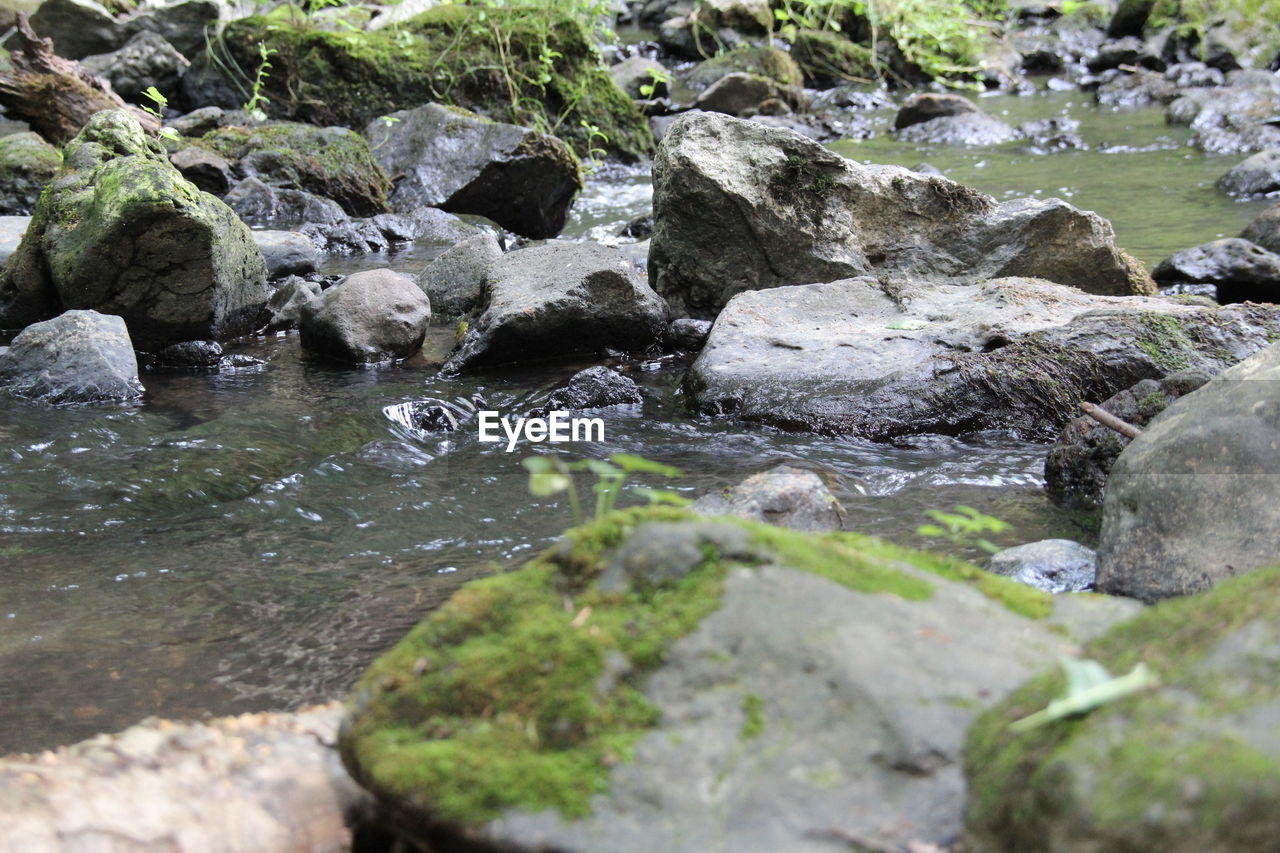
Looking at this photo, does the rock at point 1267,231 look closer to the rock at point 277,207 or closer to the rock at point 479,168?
the rock at point 479,168

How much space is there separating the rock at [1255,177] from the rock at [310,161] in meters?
8.47

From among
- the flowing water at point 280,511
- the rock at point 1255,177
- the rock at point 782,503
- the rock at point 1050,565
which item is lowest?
the flowing water at point 280,511

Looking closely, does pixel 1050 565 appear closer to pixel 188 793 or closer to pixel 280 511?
pixel 188 793

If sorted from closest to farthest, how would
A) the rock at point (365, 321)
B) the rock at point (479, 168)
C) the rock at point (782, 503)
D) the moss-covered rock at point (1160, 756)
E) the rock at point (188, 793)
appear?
the moss-covered rock at point (1160, 756)
the rock at point (188, 793)
the rock at point (782, 503)
the rock at point (365, 321)
the rock at point (479, 168)

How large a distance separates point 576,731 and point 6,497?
3801 mm

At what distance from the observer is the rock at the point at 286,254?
336 inches

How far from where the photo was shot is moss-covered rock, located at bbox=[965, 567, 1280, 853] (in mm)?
1348

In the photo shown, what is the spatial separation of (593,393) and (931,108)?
1098cm

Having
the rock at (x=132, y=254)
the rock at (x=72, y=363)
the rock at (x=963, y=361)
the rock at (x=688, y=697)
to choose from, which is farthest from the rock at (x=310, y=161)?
the rock at (x=688, y=697)

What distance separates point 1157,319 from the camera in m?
5.57

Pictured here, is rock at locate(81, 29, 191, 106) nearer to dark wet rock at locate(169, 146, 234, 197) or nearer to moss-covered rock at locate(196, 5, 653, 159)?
moss-covered rock at locate(196, 5, 653, 159)

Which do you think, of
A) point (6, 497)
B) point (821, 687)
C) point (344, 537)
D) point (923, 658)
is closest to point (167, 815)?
point (821, 687)

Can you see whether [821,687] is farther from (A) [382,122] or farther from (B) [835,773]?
(A) [382,122]

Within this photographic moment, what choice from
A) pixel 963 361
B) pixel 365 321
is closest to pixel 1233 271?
pixel 963 361
